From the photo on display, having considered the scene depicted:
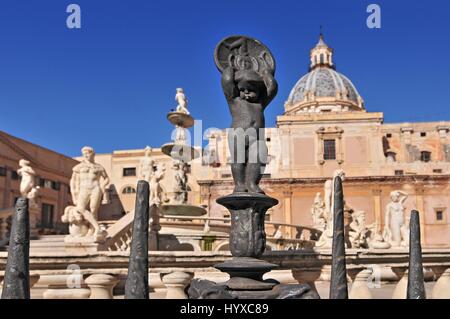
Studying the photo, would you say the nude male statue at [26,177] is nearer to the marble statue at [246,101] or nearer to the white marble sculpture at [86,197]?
the white marble sculpture at [86,197]

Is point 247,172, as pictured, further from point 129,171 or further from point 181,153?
point 129,171

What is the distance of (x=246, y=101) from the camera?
4.38m

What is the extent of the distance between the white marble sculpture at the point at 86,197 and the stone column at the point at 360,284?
163 inches

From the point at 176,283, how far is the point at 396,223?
6.78 metres

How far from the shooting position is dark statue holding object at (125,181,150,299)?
12.0 ft

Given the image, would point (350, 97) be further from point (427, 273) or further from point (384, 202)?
point (427, 273)

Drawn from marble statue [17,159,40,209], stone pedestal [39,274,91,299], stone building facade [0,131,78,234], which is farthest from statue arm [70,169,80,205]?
stone building facade [0,131,78,234]

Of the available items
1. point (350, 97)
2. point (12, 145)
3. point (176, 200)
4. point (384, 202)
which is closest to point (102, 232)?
point (176, 200)

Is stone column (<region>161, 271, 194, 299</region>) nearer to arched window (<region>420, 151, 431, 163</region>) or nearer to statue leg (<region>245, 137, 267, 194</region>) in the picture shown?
statue leg (<region>245, 137, 267, 194</region>)

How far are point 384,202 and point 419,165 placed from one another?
4325mm

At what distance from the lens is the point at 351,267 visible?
6770 mm

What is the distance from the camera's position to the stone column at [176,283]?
5660mm

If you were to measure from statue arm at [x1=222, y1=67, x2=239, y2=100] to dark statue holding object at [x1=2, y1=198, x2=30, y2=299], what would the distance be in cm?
190

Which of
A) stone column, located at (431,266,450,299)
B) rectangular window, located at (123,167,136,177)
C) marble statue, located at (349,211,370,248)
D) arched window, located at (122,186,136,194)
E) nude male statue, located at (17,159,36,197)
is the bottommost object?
stone column, located at (431,266,450,299)
